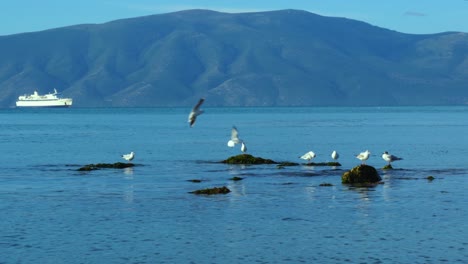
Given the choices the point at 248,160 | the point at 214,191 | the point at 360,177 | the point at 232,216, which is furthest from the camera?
the point at 248,160

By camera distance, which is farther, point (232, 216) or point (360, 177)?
point (360, 177)

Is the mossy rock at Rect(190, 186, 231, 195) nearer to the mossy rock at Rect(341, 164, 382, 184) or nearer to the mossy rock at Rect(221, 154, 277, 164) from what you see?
the mossy rock at Rect(341, 164, 382, 184)

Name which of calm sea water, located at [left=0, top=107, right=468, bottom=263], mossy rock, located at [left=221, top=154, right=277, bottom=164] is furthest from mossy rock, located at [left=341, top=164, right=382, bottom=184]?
mossy rock, located at [left=221, top=154, right=277, bottom=164]

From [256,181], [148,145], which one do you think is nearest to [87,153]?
[148,145]

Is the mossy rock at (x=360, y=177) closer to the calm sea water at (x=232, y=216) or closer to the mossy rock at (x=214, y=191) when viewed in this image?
the calm sea water at (x=232, y=216)

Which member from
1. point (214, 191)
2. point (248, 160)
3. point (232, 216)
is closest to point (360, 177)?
point (214, 191)

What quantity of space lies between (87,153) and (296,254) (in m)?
48.2

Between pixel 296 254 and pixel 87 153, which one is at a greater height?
pixel 87 153

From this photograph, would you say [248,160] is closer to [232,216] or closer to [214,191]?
[214,191]

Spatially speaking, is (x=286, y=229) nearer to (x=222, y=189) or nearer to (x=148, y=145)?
(x=222, y=189)

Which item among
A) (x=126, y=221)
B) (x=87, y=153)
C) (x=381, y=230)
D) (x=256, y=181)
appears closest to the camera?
(x=381, y=230)

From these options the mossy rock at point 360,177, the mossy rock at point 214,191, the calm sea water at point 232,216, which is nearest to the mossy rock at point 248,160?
the calm sea water at point 232,216

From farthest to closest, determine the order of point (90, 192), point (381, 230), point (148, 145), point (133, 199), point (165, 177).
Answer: point (148, 145)
point (165, 177)
point (90, 192)
point (133, 199)
point (381, 230)

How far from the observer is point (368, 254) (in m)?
22.6
